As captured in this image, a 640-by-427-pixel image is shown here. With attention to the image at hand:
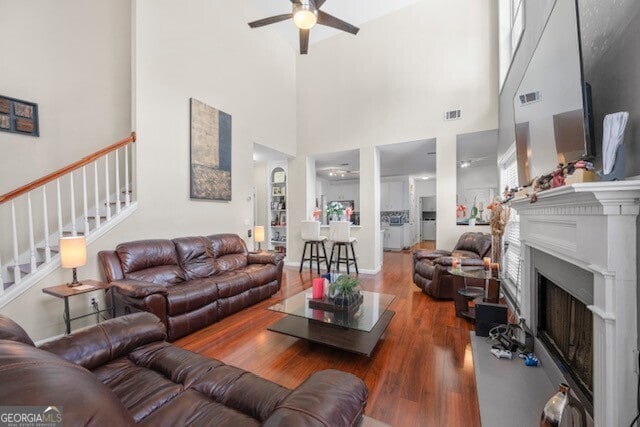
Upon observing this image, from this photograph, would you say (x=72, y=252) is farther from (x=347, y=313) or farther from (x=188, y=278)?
(x=347, y=313)

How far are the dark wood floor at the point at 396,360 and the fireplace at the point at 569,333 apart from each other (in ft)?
1.85

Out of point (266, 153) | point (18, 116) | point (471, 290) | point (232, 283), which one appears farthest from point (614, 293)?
point (266, 153)

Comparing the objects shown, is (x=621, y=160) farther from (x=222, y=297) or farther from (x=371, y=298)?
(x=222, y=297)

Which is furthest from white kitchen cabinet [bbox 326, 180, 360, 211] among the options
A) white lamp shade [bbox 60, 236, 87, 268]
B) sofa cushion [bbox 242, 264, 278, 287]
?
white lamp shade [bbox 60, 236, 87, 268]

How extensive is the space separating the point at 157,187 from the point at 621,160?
4.22m

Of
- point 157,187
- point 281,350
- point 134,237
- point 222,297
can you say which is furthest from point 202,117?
point 281,350

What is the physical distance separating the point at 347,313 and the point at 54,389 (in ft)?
6.90

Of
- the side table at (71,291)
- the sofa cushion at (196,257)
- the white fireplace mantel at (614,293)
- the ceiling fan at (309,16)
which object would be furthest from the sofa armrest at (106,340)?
the ceiling fan at (309,16)

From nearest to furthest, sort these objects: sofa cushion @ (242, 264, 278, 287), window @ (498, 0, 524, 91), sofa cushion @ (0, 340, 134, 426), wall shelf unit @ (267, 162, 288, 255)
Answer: sofa cushion @ (0, 340, 134, 426)
sofa cushion @ (242, 264, 278, 287)
window @ (498, 0, 524, 91)
wall shelf unit @ (267, 162, 288, 255)

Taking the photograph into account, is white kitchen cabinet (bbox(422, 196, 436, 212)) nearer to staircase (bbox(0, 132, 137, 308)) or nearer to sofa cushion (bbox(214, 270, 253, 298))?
sofa cushion (bbox(214, 270, 253, 298))

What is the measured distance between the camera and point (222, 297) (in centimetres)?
301

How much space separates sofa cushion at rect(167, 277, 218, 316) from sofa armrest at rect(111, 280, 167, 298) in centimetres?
13

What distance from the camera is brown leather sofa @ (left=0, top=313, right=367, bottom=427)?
0.56 m

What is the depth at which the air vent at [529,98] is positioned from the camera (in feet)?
6.20
